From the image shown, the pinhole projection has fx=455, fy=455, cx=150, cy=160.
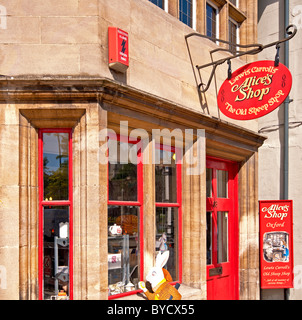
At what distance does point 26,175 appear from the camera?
17.0 feet

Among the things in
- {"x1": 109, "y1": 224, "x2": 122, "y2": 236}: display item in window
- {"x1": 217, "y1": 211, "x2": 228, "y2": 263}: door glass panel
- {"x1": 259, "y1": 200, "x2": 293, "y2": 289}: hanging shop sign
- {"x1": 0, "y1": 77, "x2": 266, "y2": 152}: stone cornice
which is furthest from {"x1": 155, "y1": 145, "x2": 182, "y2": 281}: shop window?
→ {"x1": 259, "y1": 200, "x2": 293, "y2": 289}: hanging shop sign

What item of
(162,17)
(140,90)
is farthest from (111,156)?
(162,17)

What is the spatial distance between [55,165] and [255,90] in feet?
9.71

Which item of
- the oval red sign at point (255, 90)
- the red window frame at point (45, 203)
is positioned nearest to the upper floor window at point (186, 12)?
the oval red sign at point (255, 90)

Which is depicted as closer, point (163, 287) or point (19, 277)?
point (19, 277)

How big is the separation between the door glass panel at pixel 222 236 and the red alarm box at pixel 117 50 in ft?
12.7

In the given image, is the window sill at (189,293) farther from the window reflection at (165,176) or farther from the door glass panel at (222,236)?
the door glass panel at (222,236)

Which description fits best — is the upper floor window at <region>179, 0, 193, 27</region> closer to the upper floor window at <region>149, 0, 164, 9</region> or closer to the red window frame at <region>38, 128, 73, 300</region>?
the upper floor window at <region>149, 0, 164, 9</region>

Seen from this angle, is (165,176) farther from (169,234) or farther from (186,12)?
(186,12)

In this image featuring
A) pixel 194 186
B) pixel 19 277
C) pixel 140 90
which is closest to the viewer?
pixel 19 277

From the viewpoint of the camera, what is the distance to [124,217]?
235 inches

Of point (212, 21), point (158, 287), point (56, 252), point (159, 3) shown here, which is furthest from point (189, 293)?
point (212, 21)

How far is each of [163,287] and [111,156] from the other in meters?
1.80
